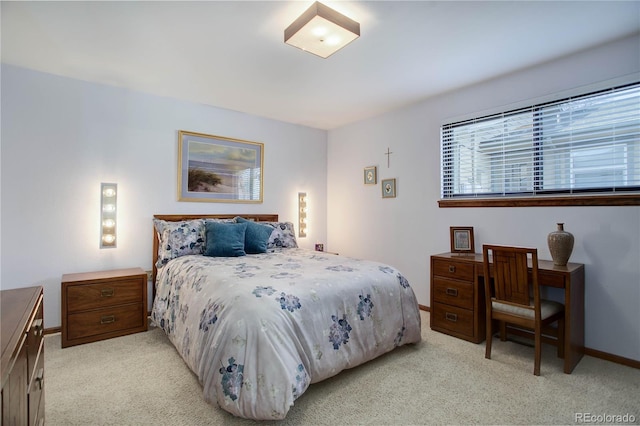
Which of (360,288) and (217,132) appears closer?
(360,288)

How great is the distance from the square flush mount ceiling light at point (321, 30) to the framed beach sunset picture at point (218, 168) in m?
2.05

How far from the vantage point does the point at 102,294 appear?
2869 mm

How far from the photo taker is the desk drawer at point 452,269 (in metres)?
2.87

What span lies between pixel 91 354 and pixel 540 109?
173 inches

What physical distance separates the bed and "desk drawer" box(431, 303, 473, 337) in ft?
1.60

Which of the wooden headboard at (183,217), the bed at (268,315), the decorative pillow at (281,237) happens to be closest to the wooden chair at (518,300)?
the bed at (268,315)

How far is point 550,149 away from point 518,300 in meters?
1.44

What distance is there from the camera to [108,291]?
290 centimetres

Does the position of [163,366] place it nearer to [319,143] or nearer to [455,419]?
[455,419]

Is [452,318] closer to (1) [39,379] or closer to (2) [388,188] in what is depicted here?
(2) [388,188]

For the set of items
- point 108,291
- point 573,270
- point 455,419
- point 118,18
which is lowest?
point 455,419

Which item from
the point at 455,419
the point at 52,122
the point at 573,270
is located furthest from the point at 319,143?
the point at 455,419

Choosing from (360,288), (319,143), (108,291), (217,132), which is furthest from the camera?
(319,143)

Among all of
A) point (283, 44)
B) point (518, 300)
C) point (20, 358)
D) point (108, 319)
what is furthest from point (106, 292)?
point (518, 300)
